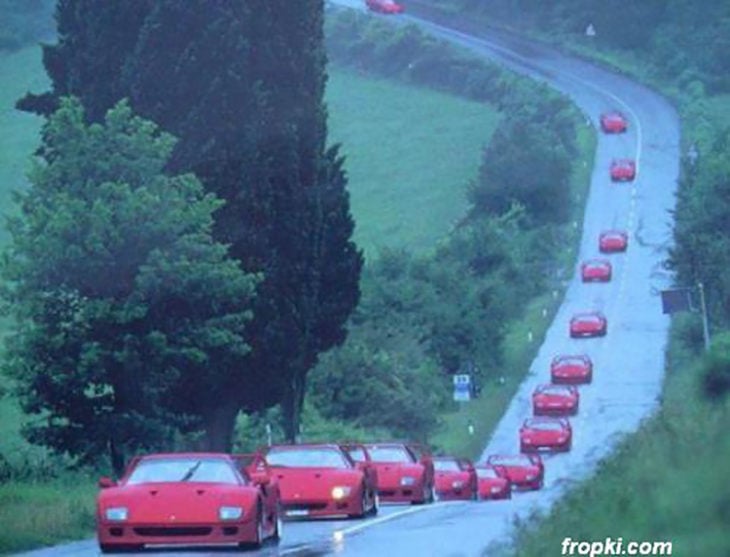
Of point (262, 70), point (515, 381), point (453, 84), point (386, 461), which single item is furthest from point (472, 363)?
point (453, 84)

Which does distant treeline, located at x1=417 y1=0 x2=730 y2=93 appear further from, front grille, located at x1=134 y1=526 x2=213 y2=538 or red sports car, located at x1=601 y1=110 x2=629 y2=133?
front grille, located at x1=134 y1=526 x2=213 y2=538

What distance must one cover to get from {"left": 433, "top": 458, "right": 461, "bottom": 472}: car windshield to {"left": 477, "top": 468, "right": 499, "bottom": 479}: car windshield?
87.7 inches

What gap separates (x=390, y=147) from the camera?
119 meters

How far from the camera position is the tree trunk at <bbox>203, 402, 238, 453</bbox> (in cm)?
4778

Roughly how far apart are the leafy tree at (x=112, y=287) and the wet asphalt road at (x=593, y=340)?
7.74m

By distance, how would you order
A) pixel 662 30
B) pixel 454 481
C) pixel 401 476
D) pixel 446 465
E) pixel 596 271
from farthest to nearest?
pixel 662 30 < pixel 596 271 < pixel 446 465 < pixel 454 481 < pixel 401 476

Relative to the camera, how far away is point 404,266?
86.0m

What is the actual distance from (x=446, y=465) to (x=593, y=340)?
4129 cm

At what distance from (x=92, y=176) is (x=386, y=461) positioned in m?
9.11

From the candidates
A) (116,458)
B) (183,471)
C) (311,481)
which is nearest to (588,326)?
(116,458)

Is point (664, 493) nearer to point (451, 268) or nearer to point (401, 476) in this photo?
point (401, 476)

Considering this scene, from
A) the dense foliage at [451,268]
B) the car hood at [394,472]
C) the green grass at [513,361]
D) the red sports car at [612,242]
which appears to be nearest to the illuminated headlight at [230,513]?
the car hood at [394,472]

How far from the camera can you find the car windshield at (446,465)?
46.1 metres

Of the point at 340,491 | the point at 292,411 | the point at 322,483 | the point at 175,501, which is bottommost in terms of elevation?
the point at 175,501
